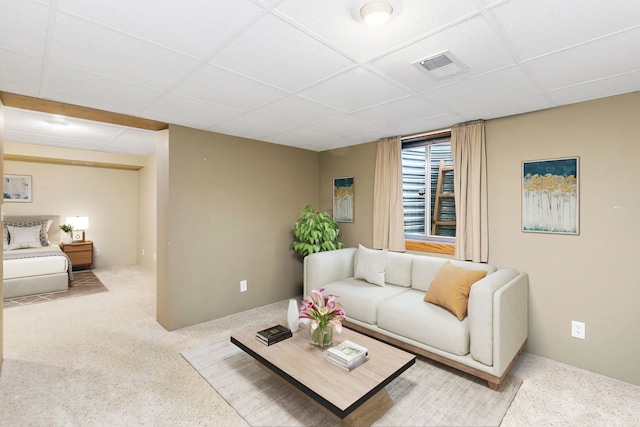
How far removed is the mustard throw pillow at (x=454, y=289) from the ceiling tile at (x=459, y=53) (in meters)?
1.59

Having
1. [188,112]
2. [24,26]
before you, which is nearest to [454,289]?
[188,112]

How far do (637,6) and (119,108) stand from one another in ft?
11.7

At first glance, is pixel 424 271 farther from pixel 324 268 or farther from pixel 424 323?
pixel 324 268

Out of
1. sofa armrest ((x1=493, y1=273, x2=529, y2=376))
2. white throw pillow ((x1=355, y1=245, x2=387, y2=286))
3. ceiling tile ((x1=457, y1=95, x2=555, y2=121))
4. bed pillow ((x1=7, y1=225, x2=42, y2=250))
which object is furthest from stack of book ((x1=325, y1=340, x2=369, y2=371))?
bed pillow ((x1=7, y1=225, x2=42, y2=250))

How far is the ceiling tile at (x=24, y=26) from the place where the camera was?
1.39 m

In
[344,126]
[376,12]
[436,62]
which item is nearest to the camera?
[376,12]

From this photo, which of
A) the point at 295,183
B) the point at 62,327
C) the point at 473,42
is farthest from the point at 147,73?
the point at 62,327

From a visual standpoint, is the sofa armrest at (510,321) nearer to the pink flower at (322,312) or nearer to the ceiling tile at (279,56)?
the pink flower at (322,312)

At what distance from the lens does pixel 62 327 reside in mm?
3346

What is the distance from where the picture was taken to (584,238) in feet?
8.37

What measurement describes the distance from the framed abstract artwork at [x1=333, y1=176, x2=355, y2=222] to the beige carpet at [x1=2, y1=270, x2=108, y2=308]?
3869 millimetres

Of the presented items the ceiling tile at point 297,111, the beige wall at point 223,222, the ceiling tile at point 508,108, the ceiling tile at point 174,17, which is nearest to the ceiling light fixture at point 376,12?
the ceiling tile at point 174,17

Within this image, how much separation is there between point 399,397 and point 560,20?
2404mm

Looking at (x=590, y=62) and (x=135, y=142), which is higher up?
(x=135, y=142)
